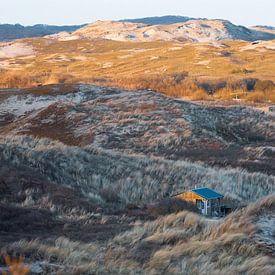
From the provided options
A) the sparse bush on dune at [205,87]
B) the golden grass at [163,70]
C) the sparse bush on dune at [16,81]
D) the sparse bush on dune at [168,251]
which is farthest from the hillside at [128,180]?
the sparse bush on dune at [16,81]

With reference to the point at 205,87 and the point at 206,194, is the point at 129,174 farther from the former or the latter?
the point at 205,87

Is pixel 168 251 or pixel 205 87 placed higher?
pixel 168 251

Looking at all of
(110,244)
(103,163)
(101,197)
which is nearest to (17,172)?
(101,197)

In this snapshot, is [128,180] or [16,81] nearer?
[128,180]

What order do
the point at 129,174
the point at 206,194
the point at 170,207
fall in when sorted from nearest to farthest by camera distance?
the point at 170,207
the point at 206,194
the point at 129,174

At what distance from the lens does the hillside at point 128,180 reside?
37.0 feet

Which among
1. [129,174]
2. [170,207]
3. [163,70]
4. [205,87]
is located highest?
[170,207]

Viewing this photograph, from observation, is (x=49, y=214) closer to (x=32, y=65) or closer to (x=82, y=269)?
(x=82, y=269)

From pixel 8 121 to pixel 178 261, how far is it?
42.0 m

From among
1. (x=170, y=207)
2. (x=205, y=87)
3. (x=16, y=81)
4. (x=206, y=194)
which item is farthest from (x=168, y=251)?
(x=16, y=81)

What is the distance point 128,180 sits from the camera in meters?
27.1

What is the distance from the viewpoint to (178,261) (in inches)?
436

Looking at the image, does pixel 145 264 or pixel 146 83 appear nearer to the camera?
pixel 145 264

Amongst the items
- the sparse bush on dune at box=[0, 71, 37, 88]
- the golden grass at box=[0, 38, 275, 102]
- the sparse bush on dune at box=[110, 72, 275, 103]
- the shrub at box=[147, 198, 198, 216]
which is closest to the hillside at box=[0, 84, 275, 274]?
the shrub at box=[147, 198, 198, 216]
